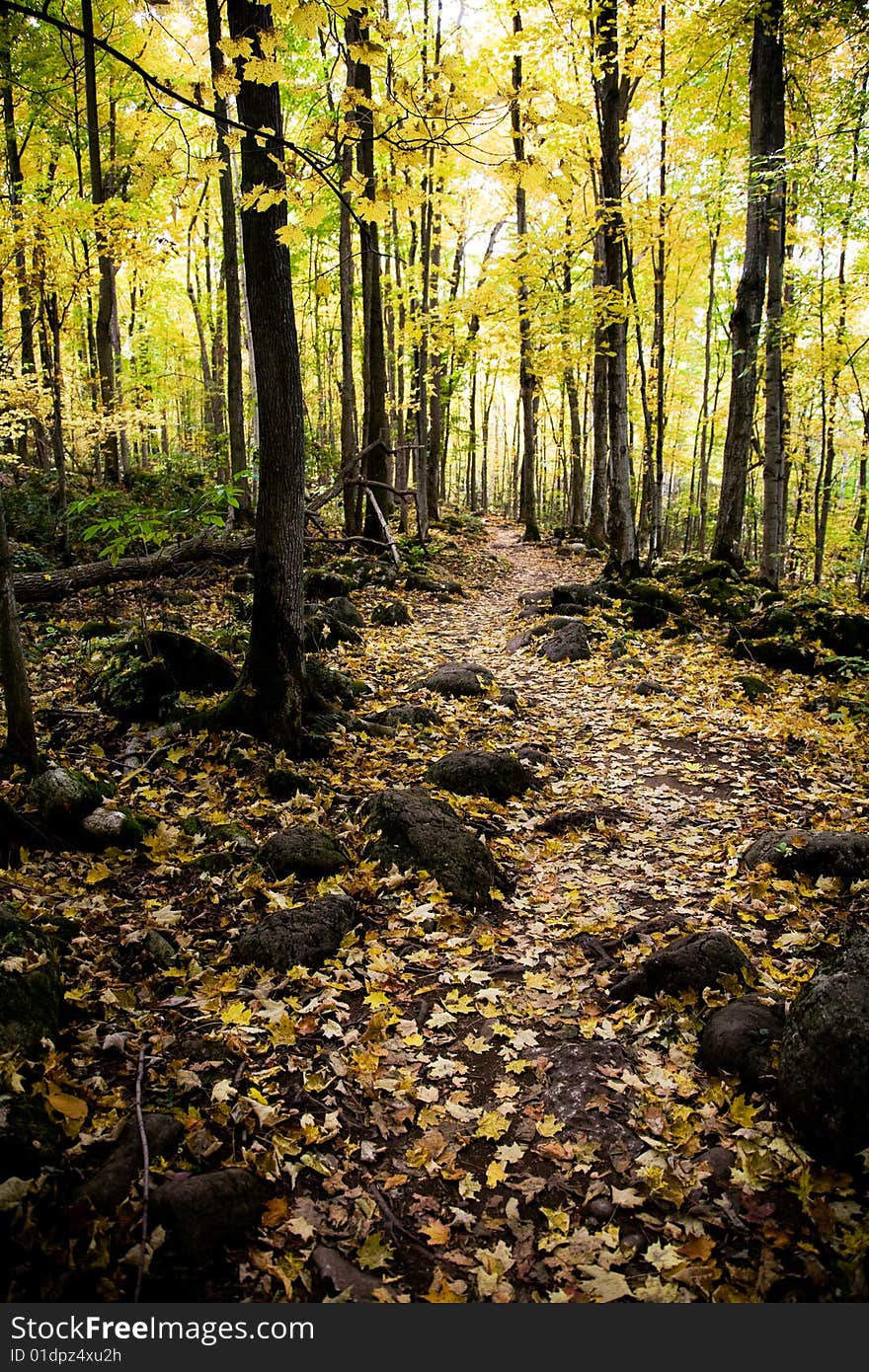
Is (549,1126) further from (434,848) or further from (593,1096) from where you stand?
(434,848)

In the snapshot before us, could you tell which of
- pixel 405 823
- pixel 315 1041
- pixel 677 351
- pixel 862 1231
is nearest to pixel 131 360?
pixel 677 351

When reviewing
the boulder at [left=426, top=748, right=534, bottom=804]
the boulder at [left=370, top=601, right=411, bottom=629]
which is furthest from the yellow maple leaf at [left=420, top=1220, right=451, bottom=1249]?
the boulder at [left=370, top=601, right=411, bottom=629]

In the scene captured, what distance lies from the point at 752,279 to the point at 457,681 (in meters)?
7.97

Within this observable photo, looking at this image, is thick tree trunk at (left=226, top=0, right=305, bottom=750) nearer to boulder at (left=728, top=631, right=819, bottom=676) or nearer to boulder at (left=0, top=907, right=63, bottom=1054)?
boulder at (left=0, top=907, right=63, bottom=1054)

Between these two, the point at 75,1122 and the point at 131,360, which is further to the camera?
the point at 131,360

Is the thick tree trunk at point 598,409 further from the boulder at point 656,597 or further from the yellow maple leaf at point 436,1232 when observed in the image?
the yellow maple leaf at point 436,1232

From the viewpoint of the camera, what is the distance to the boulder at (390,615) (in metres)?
11.3

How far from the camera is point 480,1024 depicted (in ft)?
12.4

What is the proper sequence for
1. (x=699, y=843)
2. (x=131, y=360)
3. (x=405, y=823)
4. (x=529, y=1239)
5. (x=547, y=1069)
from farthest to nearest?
1. (x=131, y=360)
2. (x=699, y=843)
3. (x=405, y=823)
4. (x=547, y=1069)
5. (x=529, y=1239)

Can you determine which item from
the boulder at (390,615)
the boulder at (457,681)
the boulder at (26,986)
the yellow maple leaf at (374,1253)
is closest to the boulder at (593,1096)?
the yellow maple leaf at (374,1253)

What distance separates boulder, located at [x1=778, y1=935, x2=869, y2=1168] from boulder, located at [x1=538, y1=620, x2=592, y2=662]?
7.15 meters

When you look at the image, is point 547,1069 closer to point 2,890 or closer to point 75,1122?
point 75,1122

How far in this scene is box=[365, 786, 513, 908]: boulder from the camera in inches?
192

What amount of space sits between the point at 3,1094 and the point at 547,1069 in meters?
2.36
